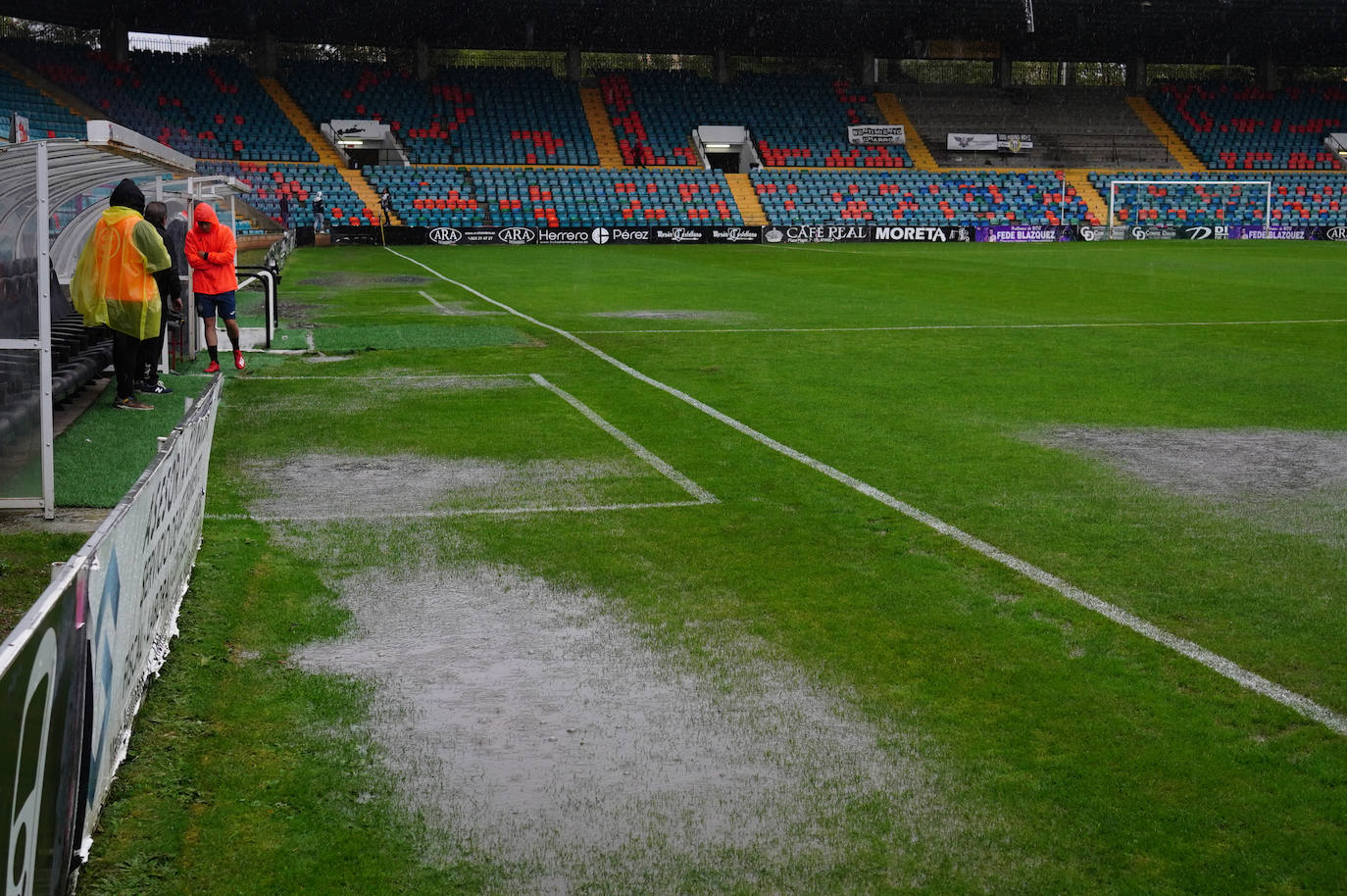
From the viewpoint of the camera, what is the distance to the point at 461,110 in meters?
60.3

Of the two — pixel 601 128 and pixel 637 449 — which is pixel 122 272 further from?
pixel 601 128

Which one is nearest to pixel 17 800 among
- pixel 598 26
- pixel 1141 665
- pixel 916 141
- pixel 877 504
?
pixel 1141 665

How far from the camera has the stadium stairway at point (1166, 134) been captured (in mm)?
63219

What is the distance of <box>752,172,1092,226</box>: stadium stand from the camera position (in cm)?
5534

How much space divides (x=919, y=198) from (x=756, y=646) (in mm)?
53612

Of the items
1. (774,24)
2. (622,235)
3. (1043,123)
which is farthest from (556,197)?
(1043,123)

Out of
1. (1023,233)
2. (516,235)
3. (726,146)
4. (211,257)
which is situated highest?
(726,146)

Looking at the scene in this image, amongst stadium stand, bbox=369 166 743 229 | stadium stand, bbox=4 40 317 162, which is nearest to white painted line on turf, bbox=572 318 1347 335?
stadium stand, bbox=369 166 743 229

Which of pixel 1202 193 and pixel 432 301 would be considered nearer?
pixel 432 301

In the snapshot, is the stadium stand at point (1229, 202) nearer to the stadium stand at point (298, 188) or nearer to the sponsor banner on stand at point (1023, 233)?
the sponsor banner on stand at point (1023, 233)

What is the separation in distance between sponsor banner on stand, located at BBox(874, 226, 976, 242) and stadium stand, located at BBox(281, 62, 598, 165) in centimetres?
1377

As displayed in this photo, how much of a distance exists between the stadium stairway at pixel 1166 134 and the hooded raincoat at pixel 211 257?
188 feet

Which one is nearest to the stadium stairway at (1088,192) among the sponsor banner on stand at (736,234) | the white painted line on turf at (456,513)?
the sponsor banner on stand at (736,234)

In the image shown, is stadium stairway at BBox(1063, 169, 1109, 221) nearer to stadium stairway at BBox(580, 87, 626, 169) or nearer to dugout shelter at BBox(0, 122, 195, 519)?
stadium stairway at BBox(580, 87, 626, 169)
